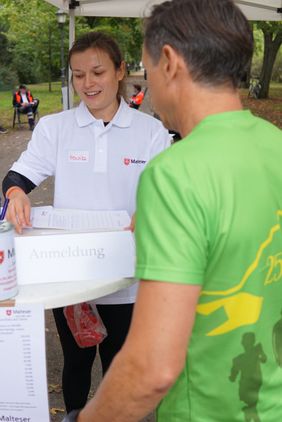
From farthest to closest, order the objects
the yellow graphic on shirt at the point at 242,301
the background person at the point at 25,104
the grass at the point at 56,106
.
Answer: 1. the grass at the point at 56,106
2. the background person at the point at 25,104
3. the yellow graphic on shirt at the point at 242,301

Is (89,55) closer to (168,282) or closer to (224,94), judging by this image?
(224,94)

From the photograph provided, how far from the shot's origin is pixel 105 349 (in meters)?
2.29

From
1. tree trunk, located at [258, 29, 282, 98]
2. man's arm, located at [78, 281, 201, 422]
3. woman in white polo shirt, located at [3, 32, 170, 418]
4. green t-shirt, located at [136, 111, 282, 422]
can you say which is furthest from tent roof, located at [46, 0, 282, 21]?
tree trunk, located at [258, 29, 282, 98]

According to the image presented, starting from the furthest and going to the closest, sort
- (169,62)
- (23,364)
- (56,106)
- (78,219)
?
(56,106)
(78,219)
(23,364)
(169,62)

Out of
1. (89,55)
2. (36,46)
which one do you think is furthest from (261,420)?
(36,46)

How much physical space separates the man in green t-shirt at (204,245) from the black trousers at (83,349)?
101 centimetres

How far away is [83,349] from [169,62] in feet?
5.10

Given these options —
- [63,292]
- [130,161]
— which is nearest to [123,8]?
[130,161]

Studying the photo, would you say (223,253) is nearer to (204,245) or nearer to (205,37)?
(204,245)

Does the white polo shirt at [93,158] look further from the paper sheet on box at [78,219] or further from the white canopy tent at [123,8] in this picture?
the white canopy tent at [123,8]

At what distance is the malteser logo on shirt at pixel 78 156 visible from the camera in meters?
2.03

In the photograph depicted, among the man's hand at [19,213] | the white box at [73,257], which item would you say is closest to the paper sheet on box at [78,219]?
the man's hand at [19,213]

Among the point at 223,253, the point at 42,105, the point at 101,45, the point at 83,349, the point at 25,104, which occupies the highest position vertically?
the point at 101,45

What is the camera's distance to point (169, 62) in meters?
0.95
